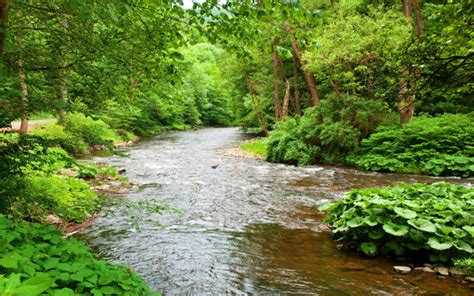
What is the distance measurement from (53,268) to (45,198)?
6.66 ft

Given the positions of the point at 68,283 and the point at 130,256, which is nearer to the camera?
the point at 68,283

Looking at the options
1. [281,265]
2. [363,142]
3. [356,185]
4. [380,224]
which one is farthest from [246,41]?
[363,142]

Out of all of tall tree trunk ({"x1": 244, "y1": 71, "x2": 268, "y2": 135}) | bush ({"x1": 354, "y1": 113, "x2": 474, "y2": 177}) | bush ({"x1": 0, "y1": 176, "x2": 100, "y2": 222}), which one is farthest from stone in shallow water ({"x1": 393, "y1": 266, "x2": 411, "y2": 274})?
tall tree trunk ({"x1": 244, "y1": 71, "x2": 268, "y2": 135})

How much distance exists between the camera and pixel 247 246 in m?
5.86

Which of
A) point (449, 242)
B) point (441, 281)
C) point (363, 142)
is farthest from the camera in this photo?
point (363, 142)

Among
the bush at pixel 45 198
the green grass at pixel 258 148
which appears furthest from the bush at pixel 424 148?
the bush at pixel 45 198

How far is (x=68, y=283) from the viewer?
2.63 m

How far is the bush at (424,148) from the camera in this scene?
478 inches

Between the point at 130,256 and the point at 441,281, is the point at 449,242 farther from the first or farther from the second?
the point at 130,256

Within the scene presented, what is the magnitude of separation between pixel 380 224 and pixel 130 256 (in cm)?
393

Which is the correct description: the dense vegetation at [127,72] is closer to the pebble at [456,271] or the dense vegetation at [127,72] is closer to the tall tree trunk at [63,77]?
the tall tree trunk at [63,77]

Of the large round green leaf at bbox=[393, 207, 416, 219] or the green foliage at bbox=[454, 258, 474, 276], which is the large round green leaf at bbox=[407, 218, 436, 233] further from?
the green foliage at bbox=[454, 258, 474, 276]

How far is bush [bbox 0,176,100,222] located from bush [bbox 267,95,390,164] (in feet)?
31.7

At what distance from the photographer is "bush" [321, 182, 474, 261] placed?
4.88 meters
